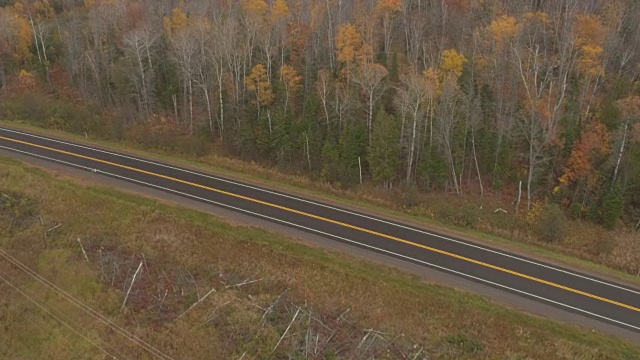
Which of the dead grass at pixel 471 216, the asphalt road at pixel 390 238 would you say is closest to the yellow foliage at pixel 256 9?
the dead grass at pixel 471 216

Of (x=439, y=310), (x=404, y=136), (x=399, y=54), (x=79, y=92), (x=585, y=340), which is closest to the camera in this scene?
(x=585, y=340)

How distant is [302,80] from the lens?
47250mm

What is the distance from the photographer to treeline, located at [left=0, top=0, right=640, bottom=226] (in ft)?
121

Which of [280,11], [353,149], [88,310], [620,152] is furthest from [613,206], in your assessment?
[280,11]

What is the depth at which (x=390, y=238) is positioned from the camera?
27.2 meters

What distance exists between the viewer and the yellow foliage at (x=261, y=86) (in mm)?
43781

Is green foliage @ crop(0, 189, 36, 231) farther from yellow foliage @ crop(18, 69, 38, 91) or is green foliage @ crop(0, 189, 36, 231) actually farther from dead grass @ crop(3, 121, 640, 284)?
yellow foliage @ crop(18, 69, 38, 91)

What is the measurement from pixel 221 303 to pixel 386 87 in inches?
971

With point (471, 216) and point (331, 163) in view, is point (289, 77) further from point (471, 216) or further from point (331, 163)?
point (471, 216)

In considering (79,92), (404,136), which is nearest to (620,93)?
(404,136)

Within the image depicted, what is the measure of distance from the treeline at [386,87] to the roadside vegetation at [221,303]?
1406 cm

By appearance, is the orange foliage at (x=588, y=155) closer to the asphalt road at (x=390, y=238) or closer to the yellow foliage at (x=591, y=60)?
the yellow foliage at (x=591, y=60)

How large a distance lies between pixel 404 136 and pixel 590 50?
684 inches

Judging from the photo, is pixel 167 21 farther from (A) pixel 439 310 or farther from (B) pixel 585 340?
(B) pixel 585 340
